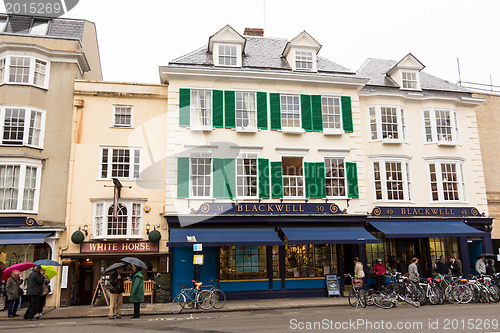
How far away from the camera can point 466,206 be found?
2123 centimetres

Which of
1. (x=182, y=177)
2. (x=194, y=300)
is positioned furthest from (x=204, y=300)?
(x=182, y=177)

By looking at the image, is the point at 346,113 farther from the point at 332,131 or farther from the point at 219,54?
the point at 219,54

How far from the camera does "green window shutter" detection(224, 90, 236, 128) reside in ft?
63.7

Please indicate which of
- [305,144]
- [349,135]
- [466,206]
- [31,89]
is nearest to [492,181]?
[466,206]

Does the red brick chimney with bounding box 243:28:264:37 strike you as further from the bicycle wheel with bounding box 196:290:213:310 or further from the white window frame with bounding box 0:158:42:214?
the bicycle wheel with bounding box 196:290:213:310

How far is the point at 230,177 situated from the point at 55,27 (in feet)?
39.3

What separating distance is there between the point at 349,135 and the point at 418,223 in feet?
18.1

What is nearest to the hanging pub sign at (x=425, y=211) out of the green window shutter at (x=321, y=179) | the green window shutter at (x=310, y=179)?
the green window shutter at (x=321, y=179)

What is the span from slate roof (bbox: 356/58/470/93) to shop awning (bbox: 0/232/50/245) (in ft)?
56.0

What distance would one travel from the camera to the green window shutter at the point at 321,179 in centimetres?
1950

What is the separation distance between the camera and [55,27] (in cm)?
2091

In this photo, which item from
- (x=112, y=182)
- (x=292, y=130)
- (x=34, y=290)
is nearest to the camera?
(x=34, y=290)

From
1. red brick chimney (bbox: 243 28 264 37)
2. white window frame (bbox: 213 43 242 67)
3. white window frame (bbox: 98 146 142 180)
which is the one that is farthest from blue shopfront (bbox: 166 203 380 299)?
red brick chimney (bbox: 243 28 264 37)

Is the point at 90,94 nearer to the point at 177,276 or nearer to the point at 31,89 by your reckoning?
the point at 31,89
